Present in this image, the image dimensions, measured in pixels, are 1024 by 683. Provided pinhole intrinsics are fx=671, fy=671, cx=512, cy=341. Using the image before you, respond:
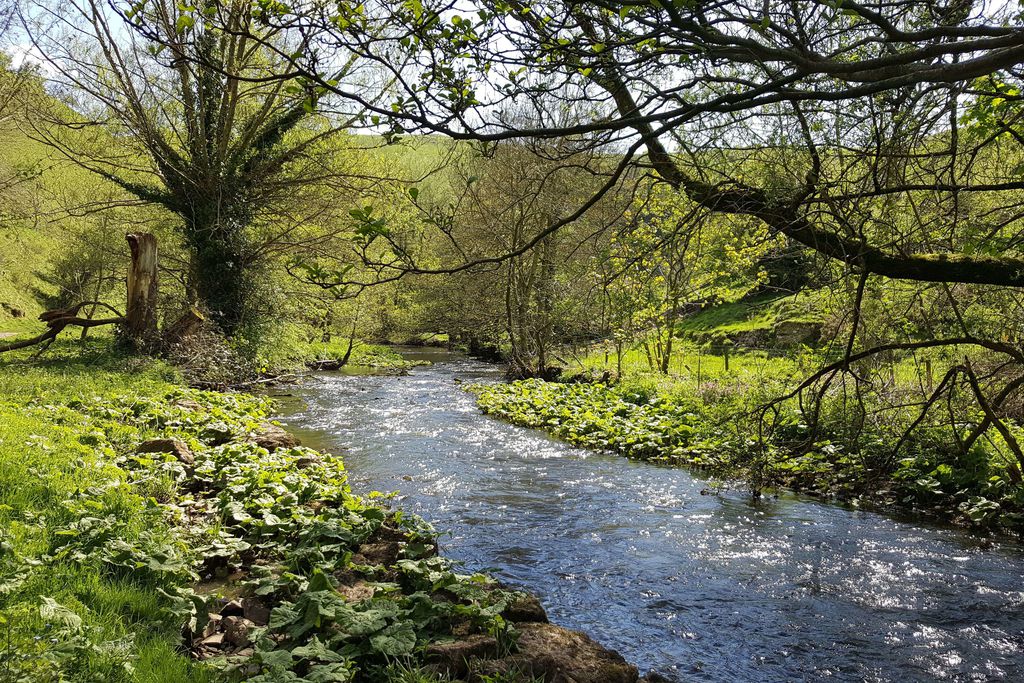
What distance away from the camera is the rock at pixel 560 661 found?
3771 mm

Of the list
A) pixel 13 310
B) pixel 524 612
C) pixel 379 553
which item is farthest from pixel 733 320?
pixel 13 310

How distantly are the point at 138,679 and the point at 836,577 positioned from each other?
18.5 ft

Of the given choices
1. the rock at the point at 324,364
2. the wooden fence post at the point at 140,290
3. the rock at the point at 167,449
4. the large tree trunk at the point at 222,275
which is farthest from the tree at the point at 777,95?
the rock at the point at 324,364

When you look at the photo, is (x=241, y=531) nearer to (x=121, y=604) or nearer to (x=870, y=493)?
(x=121, y=604)

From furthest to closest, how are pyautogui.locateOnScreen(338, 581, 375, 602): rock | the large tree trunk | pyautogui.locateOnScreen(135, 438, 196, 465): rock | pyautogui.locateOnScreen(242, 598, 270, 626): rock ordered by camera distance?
the large tree trunk, pyautogui.locateOnScreen(135, 438, 196, 465): rock, pyautogui.locateOnScreen(338, 581, 375, 602): rock, pyautogui.locateOnScreen(242, 598, 270, 626): rock

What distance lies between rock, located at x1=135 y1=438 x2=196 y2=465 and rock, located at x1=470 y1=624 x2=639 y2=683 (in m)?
4.68

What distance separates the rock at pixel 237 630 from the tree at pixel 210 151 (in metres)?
15.7

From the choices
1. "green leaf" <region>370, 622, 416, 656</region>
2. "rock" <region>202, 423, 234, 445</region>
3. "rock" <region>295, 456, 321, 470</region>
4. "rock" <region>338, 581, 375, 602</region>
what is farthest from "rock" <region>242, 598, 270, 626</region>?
"rock" <region>202, 423, 234, 445</region>

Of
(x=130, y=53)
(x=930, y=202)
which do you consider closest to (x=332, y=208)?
(x=130, y=53)

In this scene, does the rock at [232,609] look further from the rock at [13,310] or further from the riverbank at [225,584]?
the rock at [13,310]

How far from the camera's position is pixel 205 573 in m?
5.11

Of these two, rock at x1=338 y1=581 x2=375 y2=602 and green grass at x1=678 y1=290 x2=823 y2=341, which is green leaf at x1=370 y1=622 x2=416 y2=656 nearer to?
rock at x1=338 y1=581 x2=375 y2=602

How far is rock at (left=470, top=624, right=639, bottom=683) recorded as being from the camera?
148 inches

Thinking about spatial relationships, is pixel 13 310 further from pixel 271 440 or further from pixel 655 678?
pixel 655 678
